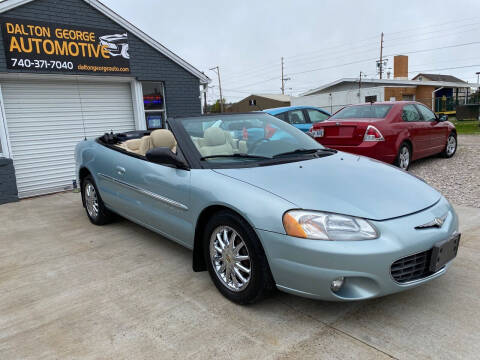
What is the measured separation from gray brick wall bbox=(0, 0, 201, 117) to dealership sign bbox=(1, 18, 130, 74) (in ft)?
0.44

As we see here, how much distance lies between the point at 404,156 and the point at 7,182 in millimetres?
7533

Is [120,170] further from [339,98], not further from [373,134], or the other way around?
[339,98]

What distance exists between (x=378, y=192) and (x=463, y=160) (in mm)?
6596

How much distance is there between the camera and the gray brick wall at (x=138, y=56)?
7705 mm

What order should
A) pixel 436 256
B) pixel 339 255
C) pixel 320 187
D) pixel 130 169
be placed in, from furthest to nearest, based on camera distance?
pixel 130 169
pixel 320 187
pixel 436 256
pixel 339 255

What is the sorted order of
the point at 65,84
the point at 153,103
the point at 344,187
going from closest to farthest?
the point at 344,187 < the point at 65,84 < the point at 153,103

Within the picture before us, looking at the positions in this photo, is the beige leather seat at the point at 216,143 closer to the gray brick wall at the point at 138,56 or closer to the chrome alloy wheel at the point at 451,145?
the gray brick wall at the point at 138,56

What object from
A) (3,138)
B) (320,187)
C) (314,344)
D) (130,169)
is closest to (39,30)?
(3,138)

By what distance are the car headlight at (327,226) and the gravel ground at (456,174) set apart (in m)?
3.66

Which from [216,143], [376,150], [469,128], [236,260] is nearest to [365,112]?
[376,150]

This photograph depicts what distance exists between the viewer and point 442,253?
2.46 metres

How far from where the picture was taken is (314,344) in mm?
2289

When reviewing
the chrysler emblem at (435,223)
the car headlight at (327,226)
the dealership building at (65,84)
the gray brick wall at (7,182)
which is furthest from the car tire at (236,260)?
the dealership building at (65,84)

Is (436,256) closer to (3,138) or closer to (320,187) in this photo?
(320,187)
